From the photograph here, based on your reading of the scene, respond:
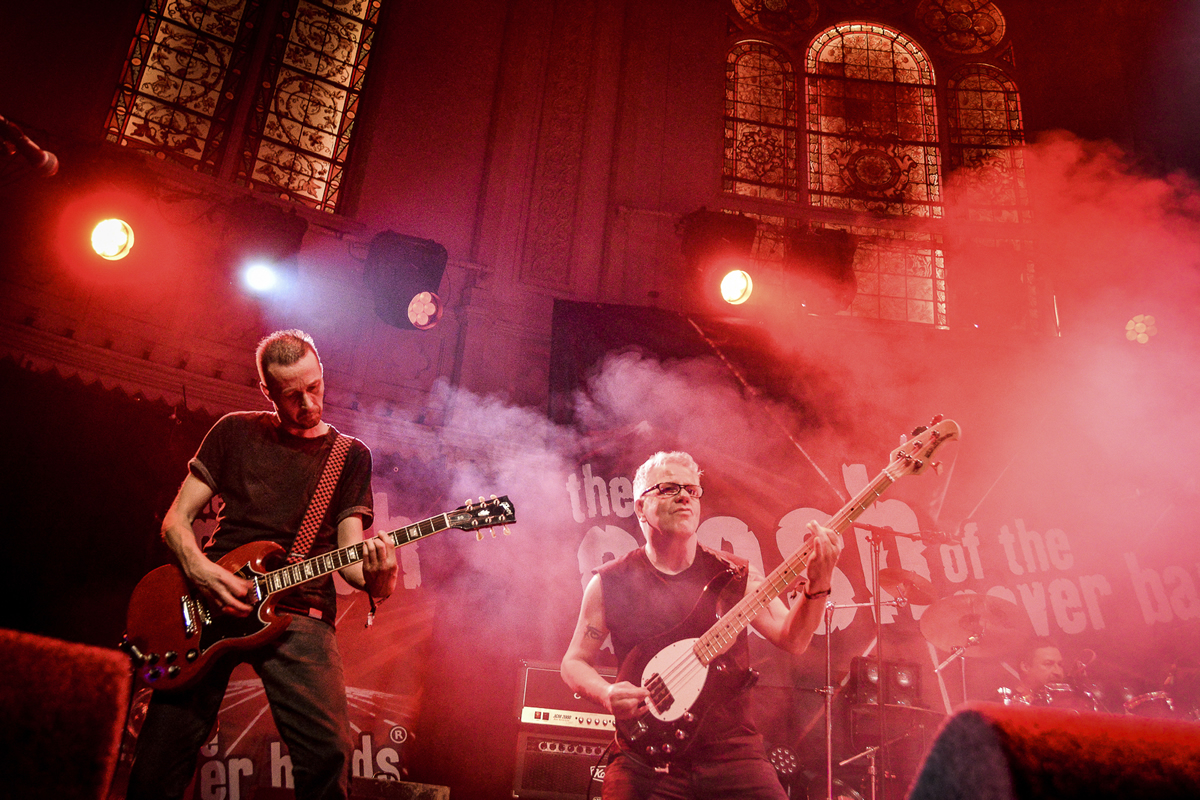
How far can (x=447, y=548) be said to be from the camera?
633cm

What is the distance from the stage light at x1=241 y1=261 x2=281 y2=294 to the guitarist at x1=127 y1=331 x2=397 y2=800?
4.01 metres

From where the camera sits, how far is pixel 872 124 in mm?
9828

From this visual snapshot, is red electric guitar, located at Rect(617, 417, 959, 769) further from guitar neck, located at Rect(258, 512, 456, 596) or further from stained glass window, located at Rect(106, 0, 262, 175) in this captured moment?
stained glass window, located at Rect(106, 0, 262, 175)

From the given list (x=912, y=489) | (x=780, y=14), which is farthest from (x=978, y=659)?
(x=780, y=14)

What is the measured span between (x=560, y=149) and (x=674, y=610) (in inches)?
247

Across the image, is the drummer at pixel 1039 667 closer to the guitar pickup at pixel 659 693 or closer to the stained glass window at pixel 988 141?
the guitar pickup at pixel 659 693

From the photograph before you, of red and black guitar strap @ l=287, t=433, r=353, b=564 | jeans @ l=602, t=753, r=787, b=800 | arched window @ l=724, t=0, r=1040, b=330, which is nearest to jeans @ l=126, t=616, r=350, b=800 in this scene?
red and black guitar strap @ l=287, t=433, r=353, b=564

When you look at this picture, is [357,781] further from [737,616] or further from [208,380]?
[208,380]

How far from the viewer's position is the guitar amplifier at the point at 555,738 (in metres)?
4.52

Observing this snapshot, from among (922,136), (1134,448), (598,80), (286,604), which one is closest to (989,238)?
(922,136)

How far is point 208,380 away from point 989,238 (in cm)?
867

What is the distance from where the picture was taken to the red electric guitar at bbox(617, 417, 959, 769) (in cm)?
311

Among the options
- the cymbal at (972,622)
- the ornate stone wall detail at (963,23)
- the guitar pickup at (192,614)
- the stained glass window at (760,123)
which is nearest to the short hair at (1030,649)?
the cymbal at (972,622)

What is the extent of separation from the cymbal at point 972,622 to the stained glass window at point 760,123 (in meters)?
5.54
